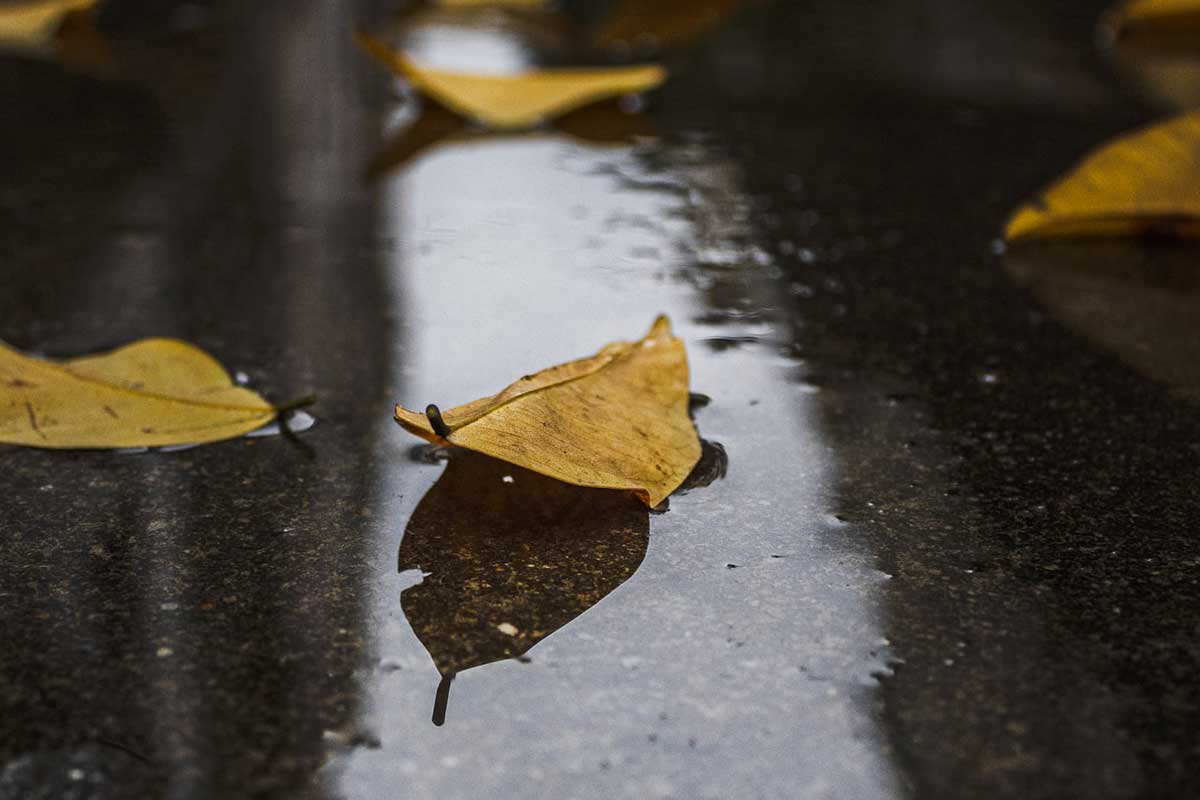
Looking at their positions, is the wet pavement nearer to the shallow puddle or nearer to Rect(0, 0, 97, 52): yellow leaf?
the shallow puddle

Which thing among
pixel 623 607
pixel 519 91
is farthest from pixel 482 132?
pixel 623 607

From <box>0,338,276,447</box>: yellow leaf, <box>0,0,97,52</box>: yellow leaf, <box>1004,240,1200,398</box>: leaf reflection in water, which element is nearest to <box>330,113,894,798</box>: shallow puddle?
<box>0,338,276,447</box>: yellow leaf

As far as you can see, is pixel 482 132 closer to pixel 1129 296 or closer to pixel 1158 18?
pixel 1129 296

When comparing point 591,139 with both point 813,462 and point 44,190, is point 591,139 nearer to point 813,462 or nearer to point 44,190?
point 44,190

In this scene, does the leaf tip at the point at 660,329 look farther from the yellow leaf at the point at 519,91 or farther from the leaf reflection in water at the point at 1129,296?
the yellow leaf at the point at 519,91

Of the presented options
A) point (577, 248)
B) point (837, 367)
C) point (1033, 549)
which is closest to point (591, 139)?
point (577, 248)

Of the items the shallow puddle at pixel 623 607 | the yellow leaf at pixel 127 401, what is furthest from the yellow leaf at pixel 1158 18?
the yellow leaf at pixel 127 401
